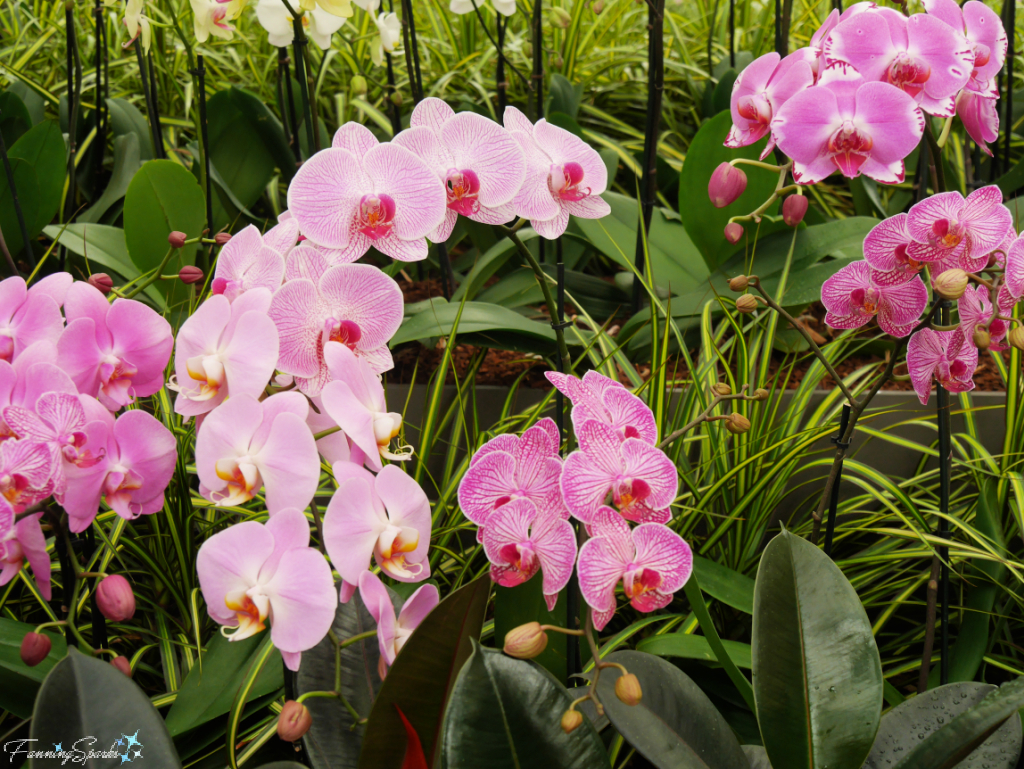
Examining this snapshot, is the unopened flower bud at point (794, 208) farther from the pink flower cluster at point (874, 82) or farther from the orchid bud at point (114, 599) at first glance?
the orchid bud at point (114, 599)

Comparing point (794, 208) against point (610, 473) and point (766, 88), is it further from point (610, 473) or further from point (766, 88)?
point (610, 473)

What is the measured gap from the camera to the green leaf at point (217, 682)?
0.63m

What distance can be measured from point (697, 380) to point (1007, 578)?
0.44 m

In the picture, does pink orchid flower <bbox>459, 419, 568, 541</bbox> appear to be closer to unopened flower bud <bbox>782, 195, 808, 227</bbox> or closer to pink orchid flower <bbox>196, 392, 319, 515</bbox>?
pink orchid flower <bbox>196, 392, 319, 515</bbox>

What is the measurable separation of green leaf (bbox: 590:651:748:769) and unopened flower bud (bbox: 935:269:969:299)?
0.31 metres

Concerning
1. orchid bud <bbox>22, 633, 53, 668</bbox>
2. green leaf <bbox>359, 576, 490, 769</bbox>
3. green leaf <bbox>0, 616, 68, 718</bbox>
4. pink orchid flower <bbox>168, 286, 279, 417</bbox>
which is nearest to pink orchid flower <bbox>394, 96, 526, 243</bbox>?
pink orchid flower <bbox>168, 286, 279, 417</bbox>

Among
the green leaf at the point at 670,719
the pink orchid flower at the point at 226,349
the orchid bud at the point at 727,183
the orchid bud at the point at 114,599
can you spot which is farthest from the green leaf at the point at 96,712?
the orchid bud at the point at 727,183

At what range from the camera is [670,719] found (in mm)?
471

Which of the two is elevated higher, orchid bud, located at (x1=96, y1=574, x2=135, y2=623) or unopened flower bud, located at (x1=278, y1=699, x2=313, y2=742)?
orchid bud, located at (x1=96, y1=574, x2=135, y2=623)

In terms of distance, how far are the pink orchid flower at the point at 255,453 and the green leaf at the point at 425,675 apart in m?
0.10

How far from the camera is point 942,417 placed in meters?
0.67

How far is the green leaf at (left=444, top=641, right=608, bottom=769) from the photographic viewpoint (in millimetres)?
383

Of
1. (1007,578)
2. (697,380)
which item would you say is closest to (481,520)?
(697,380)

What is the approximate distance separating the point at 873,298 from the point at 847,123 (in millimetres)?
158
